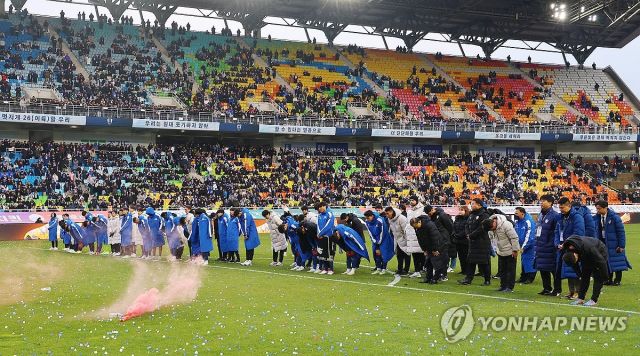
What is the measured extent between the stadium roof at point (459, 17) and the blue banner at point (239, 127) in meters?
11.7

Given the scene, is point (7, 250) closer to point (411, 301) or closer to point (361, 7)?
point (411, 301)

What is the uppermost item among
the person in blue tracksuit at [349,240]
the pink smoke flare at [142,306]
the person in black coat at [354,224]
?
the person in black coat at [354,224]

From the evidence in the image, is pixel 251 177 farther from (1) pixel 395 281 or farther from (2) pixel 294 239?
(1) pixel 395 281

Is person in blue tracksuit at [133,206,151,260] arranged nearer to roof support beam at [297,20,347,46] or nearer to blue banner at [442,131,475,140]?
blue banner at [442,131,475,140]

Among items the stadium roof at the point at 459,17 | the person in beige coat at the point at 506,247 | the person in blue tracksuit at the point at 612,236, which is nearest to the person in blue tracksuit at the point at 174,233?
the person in beige coat at the point at 506,247

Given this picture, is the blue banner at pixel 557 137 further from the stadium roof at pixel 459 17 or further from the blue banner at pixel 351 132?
the blue banner at pixel 351 132

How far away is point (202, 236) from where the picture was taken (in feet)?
76.8

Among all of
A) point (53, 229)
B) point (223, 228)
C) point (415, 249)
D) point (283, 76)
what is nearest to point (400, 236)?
point (415, 249)

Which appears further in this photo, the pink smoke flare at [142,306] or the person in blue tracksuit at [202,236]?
the person in blue tracksuit at [202,236]

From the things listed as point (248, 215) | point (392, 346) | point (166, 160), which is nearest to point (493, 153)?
point (166, 160)

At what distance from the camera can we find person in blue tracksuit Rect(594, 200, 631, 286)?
52.4ft

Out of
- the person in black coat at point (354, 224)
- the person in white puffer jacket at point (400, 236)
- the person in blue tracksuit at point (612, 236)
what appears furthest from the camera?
the person in black coat at point (354, 224)

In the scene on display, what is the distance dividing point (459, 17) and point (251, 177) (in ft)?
92.1

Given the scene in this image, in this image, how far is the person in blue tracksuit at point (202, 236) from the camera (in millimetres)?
23328
